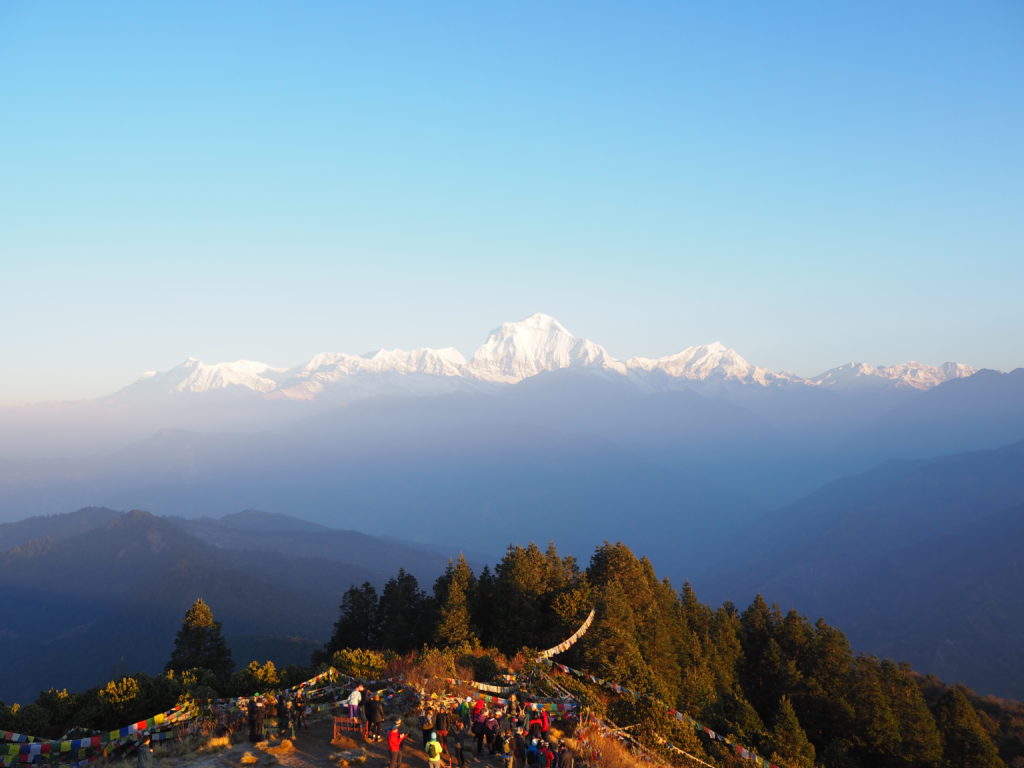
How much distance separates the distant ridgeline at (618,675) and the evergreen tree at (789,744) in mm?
115

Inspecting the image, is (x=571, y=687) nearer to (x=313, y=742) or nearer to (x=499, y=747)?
(x=499, y=747)

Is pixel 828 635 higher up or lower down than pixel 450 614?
lower down

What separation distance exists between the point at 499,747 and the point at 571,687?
7.57m

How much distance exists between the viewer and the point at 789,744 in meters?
33.4

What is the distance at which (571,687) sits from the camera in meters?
27.8

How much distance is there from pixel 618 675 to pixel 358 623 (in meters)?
33.4

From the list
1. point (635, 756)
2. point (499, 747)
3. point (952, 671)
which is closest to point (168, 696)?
point (499, 747)

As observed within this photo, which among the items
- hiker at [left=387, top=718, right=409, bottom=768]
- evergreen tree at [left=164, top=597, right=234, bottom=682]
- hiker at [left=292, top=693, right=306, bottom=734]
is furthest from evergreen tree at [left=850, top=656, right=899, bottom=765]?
evergreen tree at [left=164, top=597, right=234, bottom=682]

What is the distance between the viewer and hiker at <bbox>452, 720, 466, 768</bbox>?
1980 centimetres

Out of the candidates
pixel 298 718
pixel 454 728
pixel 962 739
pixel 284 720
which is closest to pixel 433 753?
pixel 454 728

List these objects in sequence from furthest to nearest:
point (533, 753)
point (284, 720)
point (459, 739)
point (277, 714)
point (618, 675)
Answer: point (618, 675) < point (277, 714) < point (284, 720) < point (459, 739) < point (533, 753)

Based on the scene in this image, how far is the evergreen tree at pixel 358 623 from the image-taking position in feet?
182

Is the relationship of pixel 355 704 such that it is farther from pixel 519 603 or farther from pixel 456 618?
pixel 519 603

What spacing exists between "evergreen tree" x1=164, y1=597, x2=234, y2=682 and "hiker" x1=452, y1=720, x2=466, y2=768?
34.9m
